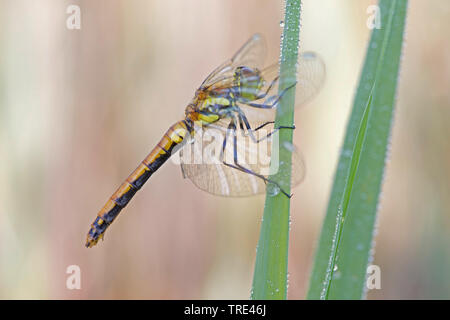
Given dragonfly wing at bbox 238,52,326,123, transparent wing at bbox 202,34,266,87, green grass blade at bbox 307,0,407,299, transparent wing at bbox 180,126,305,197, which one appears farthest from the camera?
transparent wing at bbox 202,34,266,87

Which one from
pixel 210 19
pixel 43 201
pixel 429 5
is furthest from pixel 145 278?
pixel 429 5

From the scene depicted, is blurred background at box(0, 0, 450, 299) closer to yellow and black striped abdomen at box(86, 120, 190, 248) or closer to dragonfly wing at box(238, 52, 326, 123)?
yellow and black striped abdomen at box(86, 120, 190, 248)

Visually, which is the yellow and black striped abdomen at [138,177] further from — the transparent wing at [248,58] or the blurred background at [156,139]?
the blurred background at [156,139]

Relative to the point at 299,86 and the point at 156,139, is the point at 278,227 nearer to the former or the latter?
the point at 299,86

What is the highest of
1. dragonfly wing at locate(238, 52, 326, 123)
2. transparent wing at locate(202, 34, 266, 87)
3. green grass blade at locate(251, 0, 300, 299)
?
transparent wing at locate(202, 34, 266, 87)

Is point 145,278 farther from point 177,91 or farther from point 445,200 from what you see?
point 445,200

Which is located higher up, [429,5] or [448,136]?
[429,5]

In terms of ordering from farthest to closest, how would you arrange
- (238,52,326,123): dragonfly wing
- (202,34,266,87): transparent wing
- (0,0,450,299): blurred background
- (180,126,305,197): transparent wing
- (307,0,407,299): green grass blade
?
(0,0,450,299): blurred background < (202,34,266,87): transparent wing < (180,126,305,197): transparent wing < (238,52,326,123): dragonfly wing < (307,0,407,299): green grass blade

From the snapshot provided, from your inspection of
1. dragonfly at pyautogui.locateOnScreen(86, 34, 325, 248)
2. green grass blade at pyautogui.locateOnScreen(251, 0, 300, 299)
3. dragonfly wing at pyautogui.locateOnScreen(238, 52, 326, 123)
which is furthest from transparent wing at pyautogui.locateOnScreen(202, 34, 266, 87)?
green grass blade at pyautogui.locateOnScreen(251, 0, 300, 299)

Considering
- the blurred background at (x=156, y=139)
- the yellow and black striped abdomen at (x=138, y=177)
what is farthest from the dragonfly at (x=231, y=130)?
the blurred background at (x=156, y=139)
